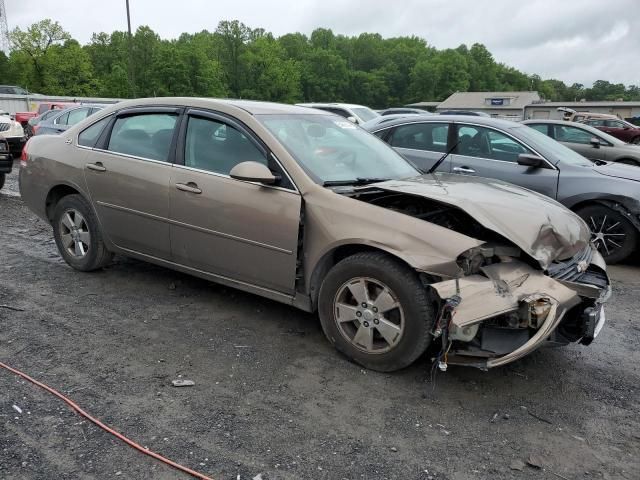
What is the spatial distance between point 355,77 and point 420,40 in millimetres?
42178

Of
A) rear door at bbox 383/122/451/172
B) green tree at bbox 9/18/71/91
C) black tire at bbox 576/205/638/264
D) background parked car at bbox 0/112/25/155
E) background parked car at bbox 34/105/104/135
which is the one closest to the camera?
black tire at bbox 576/205/638/264

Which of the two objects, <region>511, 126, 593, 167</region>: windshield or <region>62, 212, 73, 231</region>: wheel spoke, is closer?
<region>62, 212, 73, 231</region>: wheel spoke

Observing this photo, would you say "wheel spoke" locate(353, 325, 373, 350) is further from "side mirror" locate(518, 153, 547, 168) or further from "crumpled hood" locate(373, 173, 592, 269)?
"side mirror" locate(518, 153, 547, 168)

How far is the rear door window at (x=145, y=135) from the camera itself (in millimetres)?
4512

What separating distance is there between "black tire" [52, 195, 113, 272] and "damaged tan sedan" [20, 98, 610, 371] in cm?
2

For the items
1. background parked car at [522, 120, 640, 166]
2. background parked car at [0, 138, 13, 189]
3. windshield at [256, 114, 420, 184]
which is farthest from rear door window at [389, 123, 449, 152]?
background parked car at [0, 138, 13, 189]

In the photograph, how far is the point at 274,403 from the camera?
3164mm

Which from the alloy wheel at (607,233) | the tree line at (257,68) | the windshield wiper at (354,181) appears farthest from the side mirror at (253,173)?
the tree line at (257,68)

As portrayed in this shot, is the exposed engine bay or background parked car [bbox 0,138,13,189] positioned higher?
background parked car [bbox 0,138,13,189]

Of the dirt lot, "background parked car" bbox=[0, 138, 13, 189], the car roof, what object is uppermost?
the car roof

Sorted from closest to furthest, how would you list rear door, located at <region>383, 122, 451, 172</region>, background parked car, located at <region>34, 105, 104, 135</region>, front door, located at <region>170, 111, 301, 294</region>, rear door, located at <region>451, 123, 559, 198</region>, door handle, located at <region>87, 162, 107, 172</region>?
1. front door, located at <region>170, 111, 301, 294</region>
2. door handle, located at <region>87, 162, 107, 172</region>
3. rear door, located at <region>451, 123, 559, 198</region>
4. rear door, located at <region>383, 122, 451, 172</region>
5. background parked car, located at <region>34, 105, 104, 135</region>

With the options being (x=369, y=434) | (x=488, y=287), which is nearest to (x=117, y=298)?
(x=369, y=434)

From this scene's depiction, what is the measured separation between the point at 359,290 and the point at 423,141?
13.9 ft

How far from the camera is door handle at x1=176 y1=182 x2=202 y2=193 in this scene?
4.18 metres
